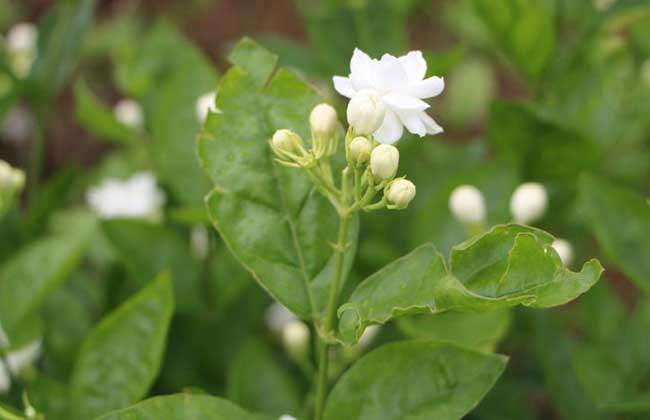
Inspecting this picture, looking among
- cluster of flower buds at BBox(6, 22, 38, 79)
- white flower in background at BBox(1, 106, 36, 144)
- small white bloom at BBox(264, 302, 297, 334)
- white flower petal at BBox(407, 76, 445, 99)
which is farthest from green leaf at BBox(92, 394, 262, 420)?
white flower in background at BBox(1, 106, 36, 144)

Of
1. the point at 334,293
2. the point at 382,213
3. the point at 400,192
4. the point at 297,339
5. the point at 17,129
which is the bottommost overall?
the point at 17,129

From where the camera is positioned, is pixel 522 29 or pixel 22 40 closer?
pixel 522 29

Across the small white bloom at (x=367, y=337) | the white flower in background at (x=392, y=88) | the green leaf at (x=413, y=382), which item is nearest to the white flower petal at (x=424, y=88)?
the white flower in background at (x=392, y=88)

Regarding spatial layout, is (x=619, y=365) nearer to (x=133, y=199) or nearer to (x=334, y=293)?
(x=334, y=293)

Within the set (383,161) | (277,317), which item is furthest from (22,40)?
(383,161)

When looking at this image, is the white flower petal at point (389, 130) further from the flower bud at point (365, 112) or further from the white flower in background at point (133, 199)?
the white flower in background at point (133, 199)

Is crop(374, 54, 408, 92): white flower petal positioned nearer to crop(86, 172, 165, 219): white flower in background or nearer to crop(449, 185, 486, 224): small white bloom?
crop(449, 185, 486, 224): small white bloom
